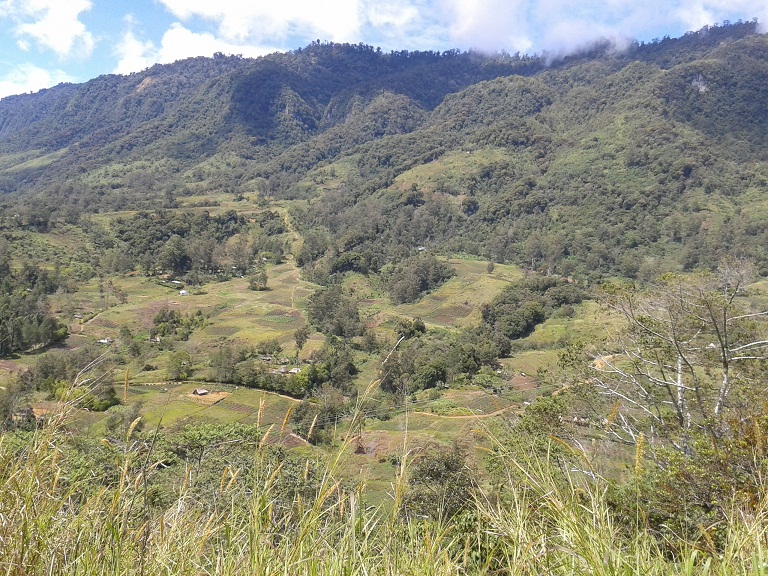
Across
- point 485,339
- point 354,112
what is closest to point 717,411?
point 485,339

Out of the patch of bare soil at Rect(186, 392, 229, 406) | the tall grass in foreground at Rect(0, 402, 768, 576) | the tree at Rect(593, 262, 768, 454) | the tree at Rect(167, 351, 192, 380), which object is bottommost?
the patch of bare soil at Rect(186, 392, 229, 406)

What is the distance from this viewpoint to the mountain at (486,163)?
67.1 metres

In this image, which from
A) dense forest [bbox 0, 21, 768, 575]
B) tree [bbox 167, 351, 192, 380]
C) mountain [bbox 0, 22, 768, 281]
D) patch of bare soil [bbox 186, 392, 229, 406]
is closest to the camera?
dense forest [bbox 0, 21, 768, 575]

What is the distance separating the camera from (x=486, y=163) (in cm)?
9631

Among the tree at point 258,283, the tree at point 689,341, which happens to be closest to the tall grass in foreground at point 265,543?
the tree at point 689,341

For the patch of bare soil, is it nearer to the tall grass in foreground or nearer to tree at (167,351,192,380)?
tree at (167,351,192,380)

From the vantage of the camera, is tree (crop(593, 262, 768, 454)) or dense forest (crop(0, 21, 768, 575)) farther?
tree (crop(593, 262, 768, 454))

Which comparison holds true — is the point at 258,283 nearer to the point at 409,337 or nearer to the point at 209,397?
the point at 409,337

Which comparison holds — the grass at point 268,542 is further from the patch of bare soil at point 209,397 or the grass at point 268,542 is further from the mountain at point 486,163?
the mountain at point 486,163

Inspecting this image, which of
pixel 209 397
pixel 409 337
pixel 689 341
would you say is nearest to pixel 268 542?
pixel 689 341

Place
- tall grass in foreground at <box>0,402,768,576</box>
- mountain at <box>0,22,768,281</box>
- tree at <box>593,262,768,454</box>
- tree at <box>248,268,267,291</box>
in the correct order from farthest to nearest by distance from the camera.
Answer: mountain at <box>0,22,768,281</box>, tree at <box>248,268,267,291</box>, tree at <box>593,262,768,454</box>, tall grass in foreground at <box>0,402,768,576</box>

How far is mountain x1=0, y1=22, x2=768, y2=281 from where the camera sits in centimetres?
6712

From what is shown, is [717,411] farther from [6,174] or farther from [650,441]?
[6,174]

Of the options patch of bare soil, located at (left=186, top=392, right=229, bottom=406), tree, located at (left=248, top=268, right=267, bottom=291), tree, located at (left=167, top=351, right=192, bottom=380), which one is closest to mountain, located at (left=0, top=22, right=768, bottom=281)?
tree, located at (left=248, top=268, right=267, bottom=291)
